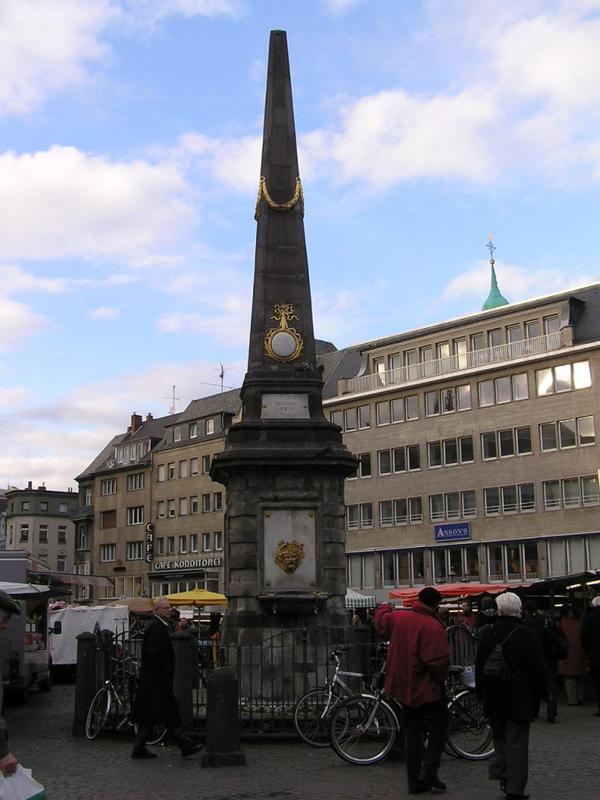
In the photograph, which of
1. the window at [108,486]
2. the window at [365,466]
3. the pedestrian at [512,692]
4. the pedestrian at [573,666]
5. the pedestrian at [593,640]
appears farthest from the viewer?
the window at [108,486]

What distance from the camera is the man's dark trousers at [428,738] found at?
1007 centimetres

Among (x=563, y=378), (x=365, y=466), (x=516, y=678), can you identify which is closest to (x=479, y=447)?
(x=563, y=378)

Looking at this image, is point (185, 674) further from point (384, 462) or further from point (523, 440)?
point (384, 462)

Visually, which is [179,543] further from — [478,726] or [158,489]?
[478,726]

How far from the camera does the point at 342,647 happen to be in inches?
577

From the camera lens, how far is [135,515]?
7900 cm

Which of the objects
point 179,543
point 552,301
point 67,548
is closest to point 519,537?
point 552,301

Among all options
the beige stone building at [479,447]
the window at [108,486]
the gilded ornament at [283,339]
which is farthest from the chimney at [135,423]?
the gilded ornament at [283,339]

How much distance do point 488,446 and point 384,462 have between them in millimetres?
6592

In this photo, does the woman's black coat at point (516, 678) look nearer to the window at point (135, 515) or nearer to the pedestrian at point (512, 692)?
the pedestrian at point (512, 692)

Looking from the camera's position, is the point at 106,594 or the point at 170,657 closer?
the point at 170,657

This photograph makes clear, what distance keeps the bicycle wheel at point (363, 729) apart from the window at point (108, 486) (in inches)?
2786

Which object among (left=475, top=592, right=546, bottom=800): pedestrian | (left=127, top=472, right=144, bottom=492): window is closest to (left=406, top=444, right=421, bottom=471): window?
(left=127, top=472, right=144, bottom=492): window

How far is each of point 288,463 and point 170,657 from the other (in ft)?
16.8
